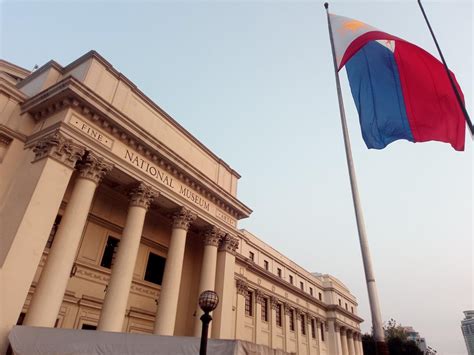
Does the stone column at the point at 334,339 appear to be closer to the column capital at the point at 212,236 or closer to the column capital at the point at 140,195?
the column capital at the point at 212,236

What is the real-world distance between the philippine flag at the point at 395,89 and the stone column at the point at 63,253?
945cm

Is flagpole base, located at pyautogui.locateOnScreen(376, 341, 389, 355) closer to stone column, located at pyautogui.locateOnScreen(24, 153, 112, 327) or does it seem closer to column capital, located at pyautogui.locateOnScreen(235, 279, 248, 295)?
stone column, located at pyautogui.locateOnScreen(24, 153, 112, 327)

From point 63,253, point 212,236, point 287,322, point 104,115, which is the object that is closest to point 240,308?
point 287,322

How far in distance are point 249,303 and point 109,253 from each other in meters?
15.2

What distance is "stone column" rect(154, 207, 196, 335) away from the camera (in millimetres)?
13219

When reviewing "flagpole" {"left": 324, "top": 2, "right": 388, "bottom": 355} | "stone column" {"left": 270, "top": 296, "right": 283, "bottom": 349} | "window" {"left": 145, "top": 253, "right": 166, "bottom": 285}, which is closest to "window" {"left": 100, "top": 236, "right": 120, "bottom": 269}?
"window" {"left": 145, "top": 253, "right": 166, "bottom": 285}

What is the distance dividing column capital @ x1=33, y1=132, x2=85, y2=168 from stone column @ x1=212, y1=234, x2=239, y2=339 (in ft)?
31.2

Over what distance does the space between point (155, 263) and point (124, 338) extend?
8.66 meters

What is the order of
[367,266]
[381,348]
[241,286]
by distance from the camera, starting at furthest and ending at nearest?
[241,286]
[367,266]
[381,348]

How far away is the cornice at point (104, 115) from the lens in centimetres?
1184

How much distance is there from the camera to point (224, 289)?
17156mm

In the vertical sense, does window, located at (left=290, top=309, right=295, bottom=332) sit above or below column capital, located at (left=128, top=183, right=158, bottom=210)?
below

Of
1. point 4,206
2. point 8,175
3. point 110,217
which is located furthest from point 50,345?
point 110,217

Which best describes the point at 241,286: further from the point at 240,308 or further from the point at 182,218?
the point at 182,218
